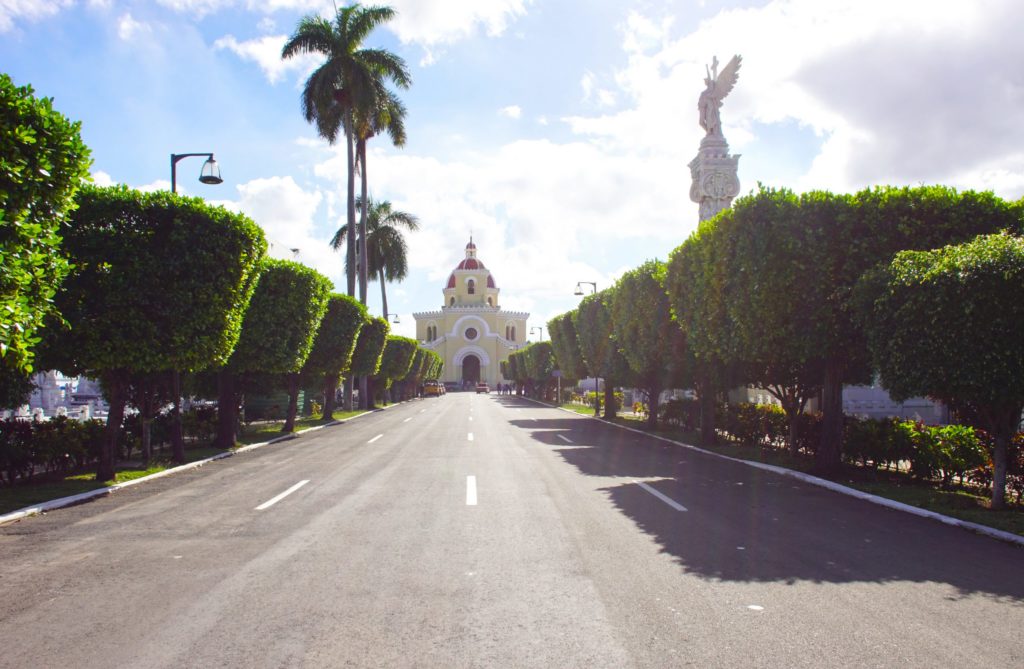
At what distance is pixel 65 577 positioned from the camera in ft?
21.7

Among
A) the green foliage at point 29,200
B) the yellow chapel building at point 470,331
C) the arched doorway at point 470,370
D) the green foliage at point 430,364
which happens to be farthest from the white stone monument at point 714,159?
the arched doorway at point 470,370

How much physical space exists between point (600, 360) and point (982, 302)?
26731 mm

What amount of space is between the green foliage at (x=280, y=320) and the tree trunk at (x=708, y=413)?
12.9 meters

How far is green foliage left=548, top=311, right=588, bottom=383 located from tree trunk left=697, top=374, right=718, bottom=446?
66.7 feet

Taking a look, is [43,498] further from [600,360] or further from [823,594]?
[600,360]

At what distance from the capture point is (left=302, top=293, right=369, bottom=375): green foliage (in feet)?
92.8

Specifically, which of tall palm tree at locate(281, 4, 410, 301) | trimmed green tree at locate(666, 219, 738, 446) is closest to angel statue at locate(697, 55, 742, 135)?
tall palm tree at locate(281, 4, 410, 301)

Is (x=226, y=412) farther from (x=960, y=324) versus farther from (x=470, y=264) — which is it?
(x=470, y=264)

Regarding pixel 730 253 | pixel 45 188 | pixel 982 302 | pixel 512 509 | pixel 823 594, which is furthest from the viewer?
pixel 730 253

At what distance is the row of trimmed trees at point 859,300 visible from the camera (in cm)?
904

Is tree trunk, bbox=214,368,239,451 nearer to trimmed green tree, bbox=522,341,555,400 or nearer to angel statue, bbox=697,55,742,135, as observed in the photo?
angel statue, bbox=697,55,742,135

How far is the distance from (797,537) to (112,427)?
512 inches

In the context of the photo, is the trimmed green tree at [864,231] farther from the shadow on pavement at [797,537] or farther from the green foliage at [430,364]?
the green foliage at [430,364]

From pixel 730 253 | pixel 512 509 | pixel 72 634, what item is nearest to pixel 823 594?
pixel 512 509
